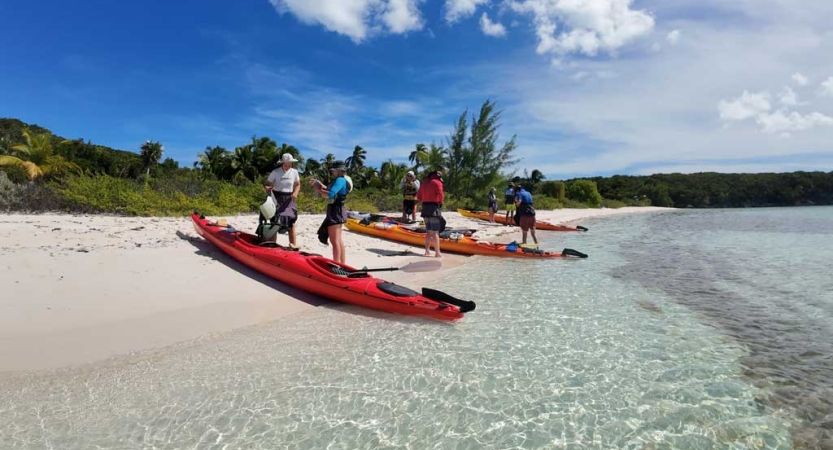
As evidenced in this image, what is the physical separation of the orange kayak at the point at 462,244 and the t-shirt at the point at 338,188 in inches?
175

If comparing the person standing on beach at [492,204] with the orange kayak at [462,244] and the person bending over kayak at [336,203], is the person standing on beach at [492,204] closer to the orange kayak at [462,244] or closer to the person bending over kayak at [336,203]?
the orange kayak at [462,244]

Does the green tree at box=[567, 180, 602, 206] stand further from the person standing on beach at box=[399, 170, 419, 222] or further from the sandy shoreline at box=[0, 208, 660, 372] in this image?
the sandy shoreline at box=[0, 208, 660, 372]

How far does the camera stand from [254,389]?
129 inches

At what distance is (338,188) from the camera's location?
6.41 metres

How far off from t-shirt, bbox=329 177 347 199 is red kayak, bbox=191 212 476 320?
1.05m

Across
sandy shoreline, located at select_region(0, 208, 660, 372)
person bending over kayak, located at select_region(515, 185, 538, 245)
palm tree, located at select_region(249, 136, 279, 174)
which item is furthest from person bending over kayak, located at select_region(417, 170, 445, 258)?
palm tree, located at select_region(249, 136, 279, 174)

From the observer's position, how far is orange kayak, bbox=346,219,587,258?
33.1ft

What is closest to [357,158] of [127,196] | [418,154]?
[418,154]

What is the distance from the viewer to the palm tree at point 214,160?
33.7 m

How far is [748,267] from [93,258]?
13749 mm

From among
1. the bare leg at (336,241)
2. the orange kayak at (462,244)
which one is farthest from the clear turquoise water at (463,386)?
the orange kayak at (462,244)

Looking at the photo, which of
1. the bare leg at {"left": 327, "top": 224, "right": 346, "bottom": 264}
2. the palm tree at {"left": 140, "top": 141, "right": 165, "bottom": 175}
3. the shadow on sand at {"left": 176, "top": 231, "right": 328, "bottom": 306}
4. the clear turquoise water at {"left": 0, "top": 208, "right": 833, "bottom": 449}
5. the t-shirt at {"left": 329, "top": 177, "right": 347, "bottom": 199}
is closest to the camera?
the clear turquoise water at {"left": 0, "top": 208, "right": 833, "bottom": 449}

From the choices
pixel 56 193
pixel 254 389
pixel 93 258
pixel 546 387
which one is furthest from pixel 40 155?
pixel 546 387

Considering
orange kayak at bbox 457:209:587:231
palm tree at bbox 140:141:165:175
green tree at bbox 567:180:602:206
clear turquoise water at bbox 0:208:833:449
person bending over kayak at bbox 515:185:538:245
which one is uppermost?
palm tree at bbox 140:141:165:175
